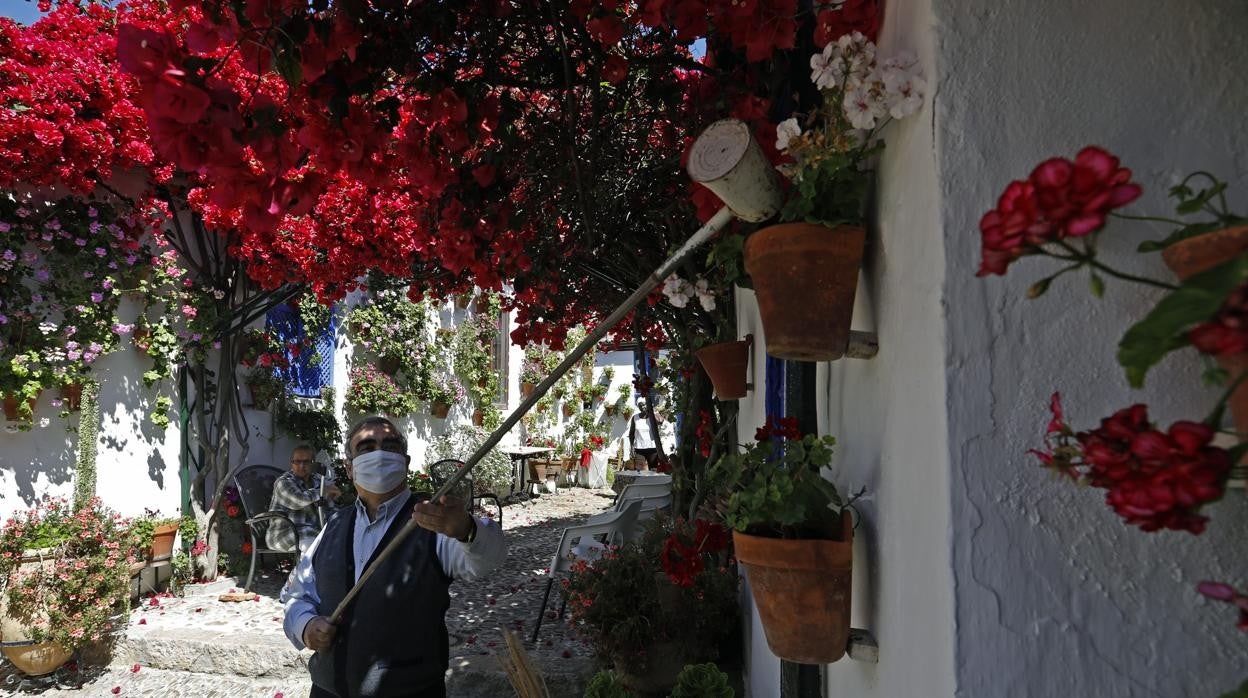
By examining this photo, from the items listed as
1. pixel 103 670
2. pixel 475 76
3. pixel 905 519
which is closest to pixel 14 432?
pixel 103 670

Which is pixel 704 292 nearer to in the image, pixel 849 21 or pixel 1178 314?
pixel 849 21

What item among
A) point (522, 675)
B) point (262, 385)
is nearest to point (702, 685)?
point (522, 675)

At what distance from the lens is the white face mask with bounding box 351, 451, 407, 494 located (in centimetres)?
280

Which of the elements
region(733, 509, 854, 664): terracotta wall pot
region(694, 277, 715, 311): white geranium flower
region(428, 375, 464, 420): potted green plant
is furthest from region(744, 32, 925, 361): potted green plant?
region(428, 375, 464, 420): potted green plant

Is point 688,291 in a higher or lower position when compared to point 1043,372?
higher

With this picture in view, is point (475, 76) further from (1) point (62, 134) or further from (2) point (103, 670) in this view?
(2) point (103, 670)

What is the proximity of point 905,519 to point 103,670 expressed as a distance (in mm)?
5922

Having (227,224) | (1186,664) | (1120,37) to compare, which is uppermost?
(227,224)

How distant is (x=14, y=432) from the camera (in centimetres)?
564

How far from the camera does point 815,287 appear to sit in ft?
4.50

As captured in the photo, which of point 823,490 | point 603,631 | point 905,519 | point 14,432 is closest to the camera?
point 905,519

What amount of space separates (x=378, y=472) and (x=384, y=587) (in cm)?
40

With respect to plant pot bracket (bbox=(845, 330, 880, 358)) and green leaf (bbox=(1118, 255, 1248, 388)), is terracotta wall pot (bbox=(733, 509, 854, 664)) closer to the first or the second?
plant pot bracket (bbox=(845, 330, 880, 358))

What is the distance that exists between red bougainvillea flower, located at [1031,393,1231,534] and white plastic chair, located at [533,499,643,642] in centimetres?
461
